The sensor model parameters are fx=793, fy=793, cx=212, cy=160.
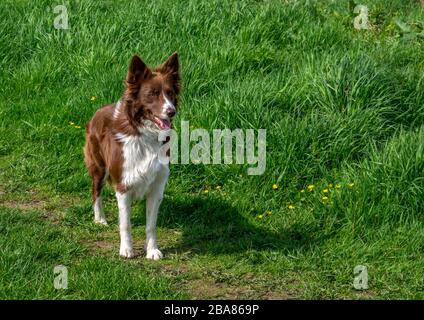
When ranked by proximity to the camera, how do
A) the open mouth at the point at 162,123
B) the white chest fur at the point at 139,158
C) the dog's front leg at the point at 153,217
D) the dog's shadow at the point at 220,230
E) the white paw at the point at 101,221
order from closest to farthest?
the open mouth at the point at 162,123 → the white chest fur at the point at 139,158 → the dog's front leg at the point at 153,217 → the dog's shadow at the point at 220,230 → the white paw at the point at 101,221

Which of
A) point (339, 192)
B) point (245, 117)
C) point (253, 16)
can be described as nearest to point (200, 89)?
point (245, 117)

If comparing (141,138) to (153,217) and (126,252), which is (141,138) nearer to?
(153,217)

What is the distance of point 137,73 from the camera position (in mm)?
6027

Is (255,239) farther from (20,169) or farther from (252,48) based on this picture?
(252,48)

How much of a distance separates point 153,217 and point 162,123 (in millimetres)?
801

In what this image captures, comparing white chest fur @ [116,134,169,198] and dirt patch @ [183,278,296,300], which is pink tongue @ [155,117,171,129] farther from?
dirt patch @ [183,278,296,300]

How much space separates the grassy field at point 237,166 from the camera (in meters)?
5.95

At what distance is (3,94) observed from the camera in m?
8.75

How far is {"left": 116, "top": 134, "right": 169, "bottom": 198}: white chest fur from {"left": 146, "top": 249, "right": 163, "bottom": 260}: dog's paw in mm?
542

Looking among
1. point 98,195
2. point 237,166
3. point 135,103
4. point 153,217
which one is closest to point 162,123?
point 135,103

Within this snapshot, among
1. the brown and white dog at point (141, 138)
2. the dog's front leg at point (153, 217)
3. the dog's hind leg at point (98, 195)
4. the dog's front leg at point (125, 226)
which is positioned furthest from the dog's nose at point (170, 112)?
the dog's hind leg at point (98, 195)

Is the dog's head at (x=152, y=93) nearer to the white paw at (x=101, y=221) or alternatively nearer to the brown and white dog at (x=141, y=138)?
the brown and white dog at (x=141, y=138)

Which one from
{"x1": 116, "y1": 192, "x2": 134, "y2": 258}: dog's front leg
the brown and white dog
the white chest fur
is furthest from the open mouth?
{"x1": 116, "y1": 192, "x2": 134, "y2": 258}: dog's front leg

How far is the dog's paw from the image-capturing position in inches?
245
